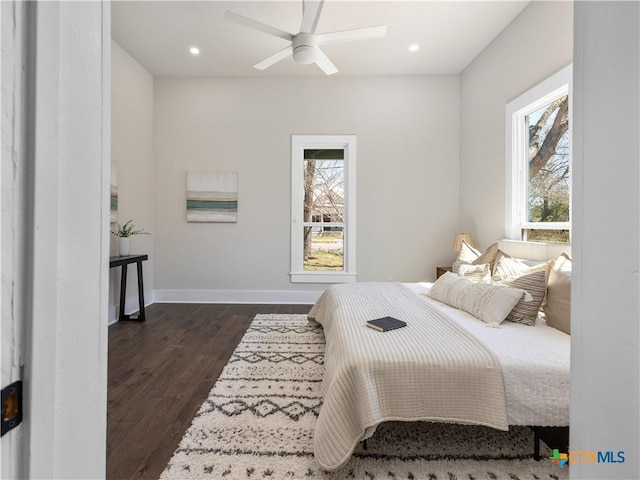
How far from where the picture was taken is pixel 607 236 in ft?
1.48

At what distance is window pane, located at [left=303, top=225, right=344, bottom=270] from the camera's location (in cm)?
446

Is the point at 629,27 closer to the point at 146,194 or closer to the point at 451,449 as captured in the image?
the point at 451,449

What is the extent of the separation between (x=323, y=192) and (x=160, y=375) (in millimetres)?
3027

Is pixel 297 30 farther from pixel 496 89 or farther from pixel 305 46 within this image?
pixel 496 89

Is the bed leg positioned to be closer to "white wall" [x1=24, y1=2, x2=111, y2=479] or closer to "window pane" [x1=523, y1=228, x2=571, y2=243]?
"window pane" [x1=523, y1=228, x2=571, y2=243]

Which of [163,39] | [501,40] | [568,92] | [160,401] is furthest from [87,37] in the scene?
[501,40]

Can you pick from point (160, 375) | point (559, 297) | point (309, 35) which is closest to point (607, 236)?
point (559, 297)

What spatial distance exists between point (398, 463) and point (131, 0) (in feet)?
13.3

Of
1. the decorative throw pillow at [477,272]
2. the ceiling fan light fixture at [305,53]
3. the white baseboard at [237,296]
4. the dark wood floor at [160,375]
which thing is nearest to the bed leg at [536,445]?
the decorative throw pillow at [477,272]

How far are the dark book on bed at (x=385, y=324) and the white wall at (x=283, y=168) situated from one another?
8.18 ft

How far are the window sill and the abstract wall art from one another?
119cm

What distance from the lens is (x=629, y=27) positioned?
420 millimetres

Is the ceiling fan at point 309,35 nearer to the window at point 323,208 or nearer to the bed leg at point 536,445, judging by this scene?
the window at point 323,208

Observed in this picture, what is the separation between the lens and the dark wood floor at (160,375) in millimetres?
1518
